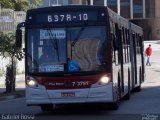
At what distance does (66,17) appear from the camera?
1670 cm

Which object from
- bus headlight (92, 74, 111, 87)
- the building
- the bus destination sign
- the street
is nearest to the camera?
the street

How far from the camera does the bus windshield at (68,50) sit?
16375 mm

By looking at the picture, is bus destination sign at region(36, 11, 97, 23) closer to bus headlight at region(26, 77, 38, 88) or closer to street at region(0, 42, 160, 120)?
bus headlight at region(26, 77, 38, 88)

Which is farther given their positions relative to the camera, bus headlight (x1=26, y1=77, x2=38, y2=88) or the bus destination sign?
the bus destination sign

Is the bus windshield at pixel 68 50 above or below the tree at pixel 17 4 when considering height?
below

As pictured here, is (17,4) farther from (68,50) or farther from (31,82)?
(68,50)

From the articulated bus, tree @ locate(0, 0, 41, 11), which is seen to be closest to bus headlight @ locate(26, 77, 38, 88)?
the articulated bus

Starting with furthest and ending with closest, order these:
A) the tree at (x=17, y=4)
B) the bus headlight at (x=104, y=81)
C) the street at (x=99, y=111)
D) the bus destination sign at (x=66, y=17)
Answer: the tree at (x=17, y=4)
the bus destination sign at (x=66, y=17)
the bus headlight at (x=104, y=81)
the street at (x=99, y=111)

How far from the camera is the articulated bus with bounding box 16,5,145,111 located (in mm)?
16328

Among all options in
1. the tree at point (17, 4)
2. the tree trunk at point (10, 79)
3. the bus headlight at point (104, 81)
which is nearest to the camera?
the bus headlight at point (104, 81)

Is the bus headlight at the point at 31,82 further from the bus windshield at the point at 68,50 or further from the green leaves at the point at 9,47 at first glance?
the green leaves at the point at 9,47

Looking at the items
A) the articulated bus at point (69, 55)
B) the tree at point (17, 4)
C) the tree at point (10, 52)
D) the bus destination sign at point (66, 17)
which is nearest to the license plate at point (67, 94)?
the articulated bus at point (69, 55)

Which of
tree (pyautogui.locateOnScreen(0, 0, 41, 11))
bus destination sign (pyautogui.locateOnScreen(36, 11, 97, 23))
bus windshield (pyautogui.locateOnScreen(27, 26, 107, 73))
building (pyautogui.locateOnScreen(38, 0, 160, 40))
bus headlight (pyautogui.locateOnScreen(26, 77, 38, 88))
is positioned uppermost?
building (pyautogui.locateOnScreen(38, 0, 160, 40))

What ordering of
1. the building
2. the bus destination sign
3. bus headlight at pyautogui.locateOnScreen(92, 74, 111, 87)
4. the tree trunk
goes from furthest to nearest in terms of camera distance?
the building
the tree trunk
the bus destination sign
bus headlight at pyautogui.locateOnScreen(92, 74, 111, 87)
